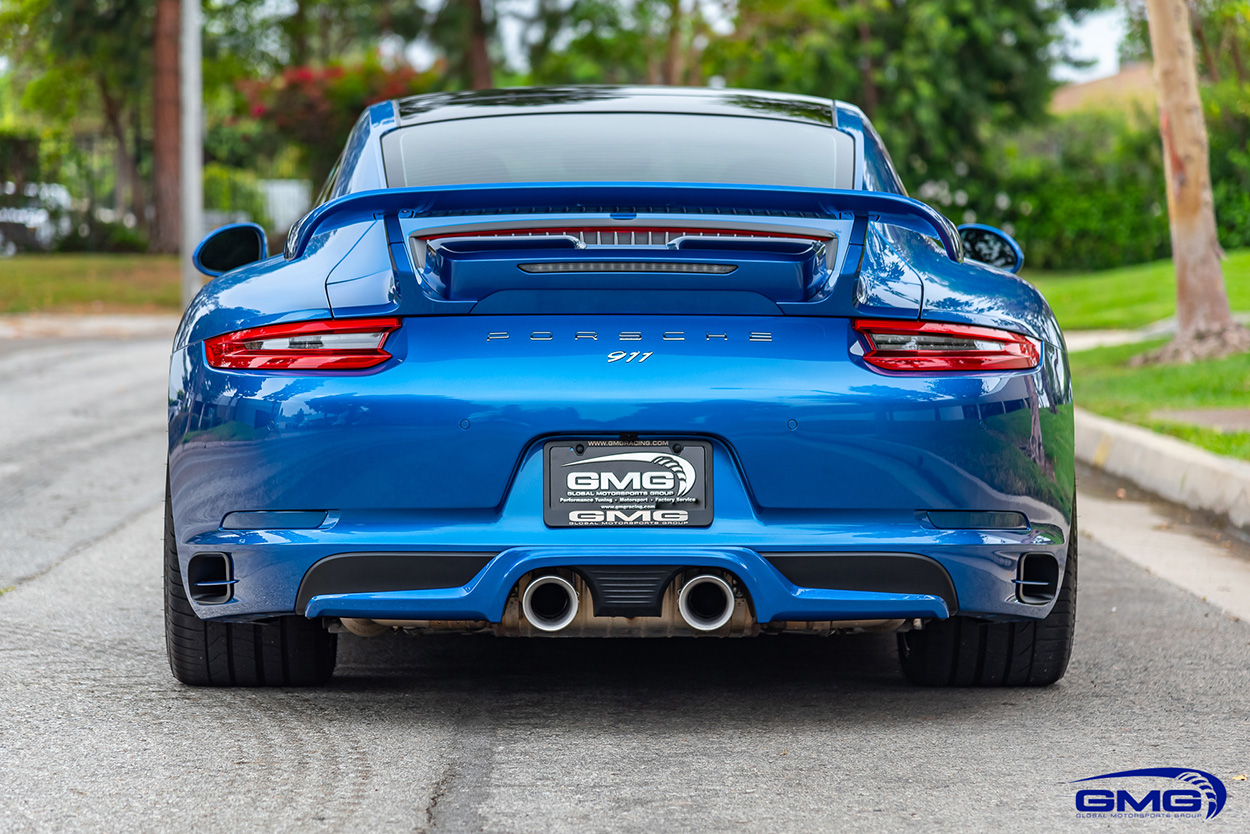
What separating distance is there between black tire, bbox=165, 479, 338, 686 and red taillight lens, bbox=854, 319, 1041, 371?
1.58 metres

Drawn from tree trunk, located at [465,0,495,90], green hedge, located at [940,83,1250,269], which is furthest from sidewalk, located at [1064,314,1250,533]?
tree trunk, located at [465,0,495,90]

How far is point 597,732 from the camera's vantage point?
3715 mm

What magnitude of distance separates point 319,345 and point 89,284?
2237cm

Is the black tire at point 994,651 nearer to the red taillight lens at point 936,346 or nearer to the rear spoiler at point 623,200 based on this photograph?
the red taillight lens at point 936,346

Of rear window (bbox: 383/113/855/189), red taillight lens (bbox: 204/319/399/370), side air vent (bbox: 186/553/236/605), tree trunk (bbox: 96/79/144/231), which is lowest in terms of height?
tree trunk (bbox: 96/79/144/231)

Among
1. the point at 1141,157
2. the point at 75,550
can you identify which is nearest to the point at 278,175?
the point at 1141,157

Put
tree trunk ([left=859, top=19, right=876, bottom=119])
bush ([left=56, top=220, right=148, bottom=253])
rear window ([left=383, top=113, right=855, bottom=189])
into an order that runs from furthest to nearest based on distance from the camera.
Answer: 1. tree trunk ([left=859, top=19, right=876, bottom=119])
2. bush ([left=56, top=220, right=148, bottom=253])
3. rear window ([left=383, top=113, right=855, bottom=189])

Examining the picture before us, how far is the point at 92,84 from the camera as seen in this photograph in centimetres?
4550

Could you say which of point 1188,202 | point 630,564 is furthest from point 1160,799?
point 1188,202

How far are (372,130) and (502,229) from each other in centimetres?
113

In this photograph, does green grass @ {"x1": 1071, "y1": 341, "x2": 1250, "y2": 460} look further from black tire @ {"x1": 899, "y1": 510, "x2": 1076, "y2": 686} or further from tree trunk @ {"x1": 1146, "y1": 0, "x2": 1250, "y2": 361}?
black tire @ {"x1": 899, "y1": 510, "x2": 1076, "y2": 686}

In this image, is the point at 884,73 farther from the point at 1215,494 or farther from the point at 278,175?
the point at 278,175

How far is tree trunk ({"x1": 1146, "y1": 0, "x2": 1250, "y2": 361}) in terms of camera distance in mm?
12523

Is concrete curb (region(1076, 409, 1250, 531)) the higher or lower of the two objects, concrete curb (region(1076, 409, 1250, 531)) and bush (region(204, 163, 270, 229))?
the higher
